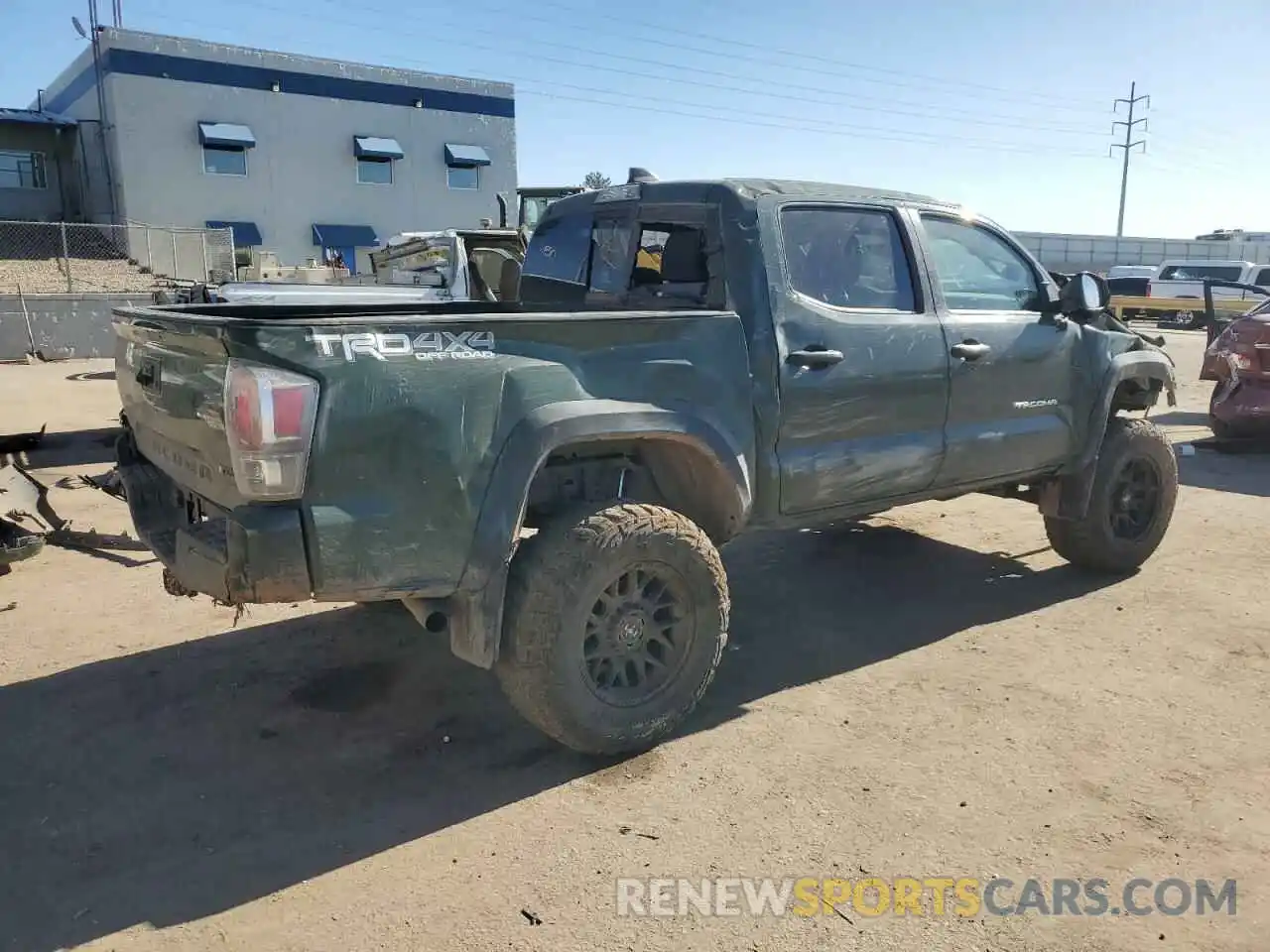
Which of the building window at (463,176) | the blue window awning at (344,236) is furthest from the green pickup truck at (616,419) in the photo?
the building window at (463,176)

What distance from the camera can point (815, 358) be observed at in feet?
12.9

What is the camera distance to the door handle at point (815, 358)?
3.89 m

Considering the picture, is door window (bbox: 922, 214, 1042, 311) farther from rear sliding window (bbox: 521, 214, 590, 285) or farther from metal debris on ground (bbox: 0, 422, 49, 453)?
metal debris on ground (bbox: 0, 422, 49, 453)

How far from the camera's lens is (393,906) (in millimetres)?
2754

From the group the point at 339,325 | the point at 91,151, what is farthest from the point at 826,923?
the point at 91,151

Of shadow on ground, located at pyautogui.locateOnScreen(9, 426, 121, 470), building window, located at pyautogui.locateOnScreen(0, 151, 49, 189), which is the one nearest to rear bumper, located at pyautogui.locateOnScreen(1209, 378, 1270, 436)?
shadow on ground, located at pyautogui.locateOnScreen(9, 426, 121, 470)

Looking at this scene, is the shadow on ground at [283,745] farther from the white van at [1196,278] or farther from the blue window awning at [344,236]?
the blue window awning at [344,236]

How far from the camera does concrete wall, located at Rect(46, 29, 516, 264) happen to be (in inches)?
1103

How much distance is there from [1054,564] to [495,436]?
4.13 meters

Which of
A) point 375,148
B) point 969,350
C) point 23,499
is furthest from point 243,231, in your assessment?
point 969,350

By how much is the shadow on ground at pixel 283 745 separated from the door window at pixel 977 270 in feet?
5.21

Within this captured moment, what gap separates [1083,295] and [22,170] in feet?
111

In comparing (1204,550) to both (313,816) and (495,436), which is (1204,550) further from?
(313,816)

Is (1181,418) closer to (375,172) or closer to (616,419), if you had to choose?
(616,419)
